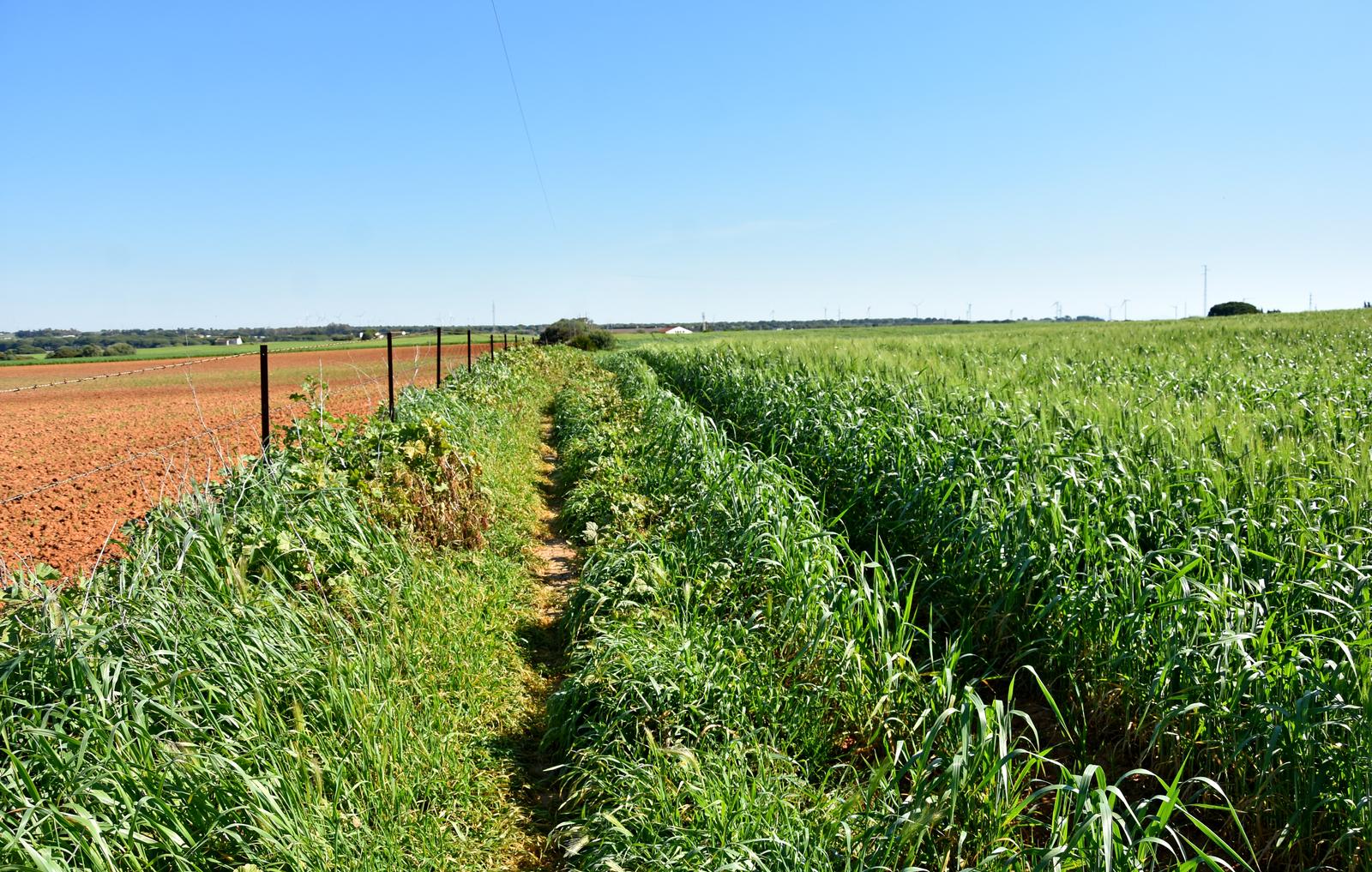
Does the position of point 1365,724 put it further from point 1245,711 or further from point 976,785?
point 976,785

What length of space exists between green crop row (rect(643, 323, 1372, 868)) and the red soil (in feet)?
14.4

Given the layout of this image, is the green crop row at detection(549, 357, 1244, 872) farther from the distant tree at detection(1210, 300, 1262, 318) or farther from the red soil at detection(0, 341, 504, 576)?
the distant tree at detection(1210, 300, 1262, 318)

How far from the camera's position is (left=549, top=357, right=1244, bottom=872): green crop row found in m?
2.53

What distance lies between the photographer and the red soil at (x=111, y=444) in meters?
6.93

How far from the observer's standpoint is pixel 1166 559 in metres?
3.76

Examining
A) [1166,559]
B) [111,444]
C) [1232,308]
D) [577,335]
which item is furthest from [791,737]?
[1232,308]

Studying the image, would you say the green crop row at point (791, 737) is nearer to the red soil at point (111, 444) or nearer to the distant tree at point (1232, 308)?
the red soil at point (111, 444)

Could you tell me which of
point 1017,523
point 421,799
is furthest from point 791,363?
point 421,799

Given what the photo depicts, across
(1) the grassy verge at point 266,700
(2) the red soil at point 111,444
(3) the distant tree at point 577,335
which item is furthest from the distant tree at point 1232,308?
(1) the grassy verge at point 266,700

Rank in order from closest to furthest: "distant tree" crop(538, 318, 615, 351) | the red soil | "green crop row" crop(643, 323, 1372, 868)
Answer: "green crop row" crop(643, 323, 1372, 868), the red soil, "distant tree" crop(538, 318, 615, 351)

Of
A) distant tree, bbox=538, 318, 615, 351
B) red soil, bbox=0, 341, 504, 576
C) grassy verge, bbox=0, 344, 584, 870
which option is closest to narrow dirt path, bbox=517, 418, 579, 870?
grassy verge, bbox=0, 344, 584, 870

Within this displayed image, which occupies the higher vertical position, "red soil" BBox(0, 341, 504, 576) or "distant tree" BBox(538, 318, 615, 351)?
"distant tree" BBox(538, 318, 615, 351)

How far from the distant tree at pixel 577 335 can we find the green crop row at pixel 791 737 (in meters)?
54.9

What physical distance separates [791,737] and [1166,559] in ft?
6.84
